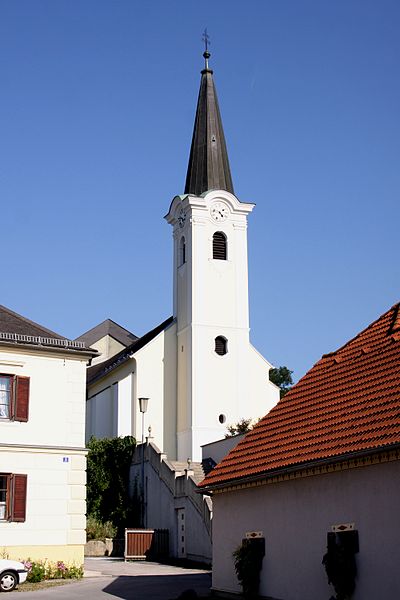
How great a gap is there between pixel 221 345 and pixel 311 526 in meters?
31.8

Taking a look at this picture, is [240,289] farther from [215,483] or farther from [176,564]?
[215,483]

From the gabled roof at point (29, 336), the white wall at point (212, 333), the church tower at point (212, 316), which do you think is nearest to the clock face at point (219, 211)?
the church tower at point (212, 316)

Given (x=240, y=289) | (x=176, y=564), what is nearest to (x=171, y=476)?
(x=176, y=564)

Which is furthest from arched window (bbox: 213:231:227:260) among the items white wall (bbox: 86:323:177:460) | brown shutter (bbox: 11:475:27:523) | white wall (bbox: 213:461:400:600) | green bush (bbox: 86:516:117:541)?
white wall (bbox: 213:461:400:600)

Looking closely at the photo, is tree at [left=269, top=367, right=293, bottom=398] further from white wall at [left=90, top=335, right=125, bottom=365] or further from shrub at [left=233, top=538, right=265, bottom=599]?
shrub at [left=233, top=538, right=265, bottom=599]

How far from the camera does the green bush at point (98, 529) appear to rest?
119 ft

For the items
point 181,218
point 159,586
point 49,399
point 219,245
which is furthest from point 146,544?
point 181,218

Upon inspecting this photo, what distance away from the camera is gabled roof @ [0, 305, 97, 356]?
26359 mm

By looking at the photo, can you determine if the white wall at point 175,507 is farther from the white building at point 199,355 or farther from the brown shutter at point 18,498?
the brown shutter at point 18,498

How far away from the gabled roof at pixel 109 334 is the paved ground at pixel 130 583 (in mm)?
35155

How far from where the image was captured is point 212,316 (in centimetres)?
4759

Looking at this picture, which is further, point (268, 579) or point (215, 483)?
point (215, 483)

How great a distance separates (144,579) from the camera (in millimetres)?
24594

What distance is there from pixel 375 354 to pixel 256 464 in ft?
10.8
